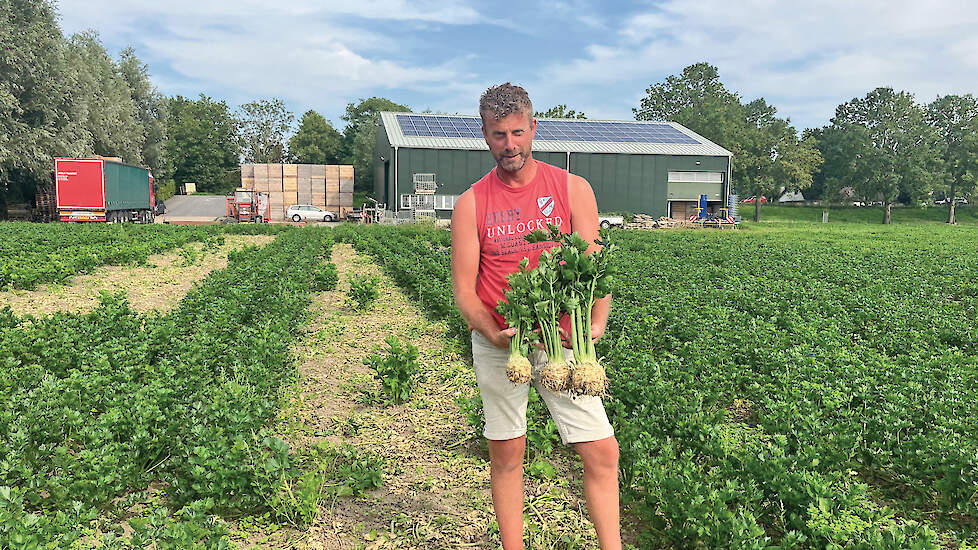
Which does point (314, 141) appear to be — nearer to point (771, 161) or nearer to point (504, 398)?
point (771, 161)

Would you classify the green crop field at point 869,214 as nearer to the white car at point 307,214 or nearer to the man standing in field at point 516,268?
the white car at point 307,214

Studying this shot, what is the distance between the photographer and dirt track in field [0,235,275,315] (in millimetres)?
11062

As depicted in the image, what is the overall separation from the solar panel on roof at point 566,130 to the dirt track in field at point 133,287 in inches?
964

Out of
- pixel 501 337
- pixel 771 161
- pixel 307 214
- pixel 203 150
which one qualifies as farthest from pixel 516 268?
pixel 203 150

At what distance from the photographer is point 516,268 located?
10.1ft

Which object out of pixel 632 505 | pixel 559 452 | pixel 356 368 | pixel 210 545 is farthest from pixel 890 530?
pixel 356 368

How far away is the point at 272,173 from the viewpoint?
4388 centimetres

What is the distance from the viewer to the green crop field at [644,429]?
377 cm

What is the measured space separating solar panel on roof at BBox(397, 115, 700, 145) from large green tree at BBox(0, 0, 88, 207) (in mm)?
18212

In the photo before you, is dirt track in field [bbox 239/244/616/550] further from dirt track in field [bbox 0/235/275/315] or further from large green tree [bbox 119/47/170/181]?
large green tree [bbox 119/47/170/181]

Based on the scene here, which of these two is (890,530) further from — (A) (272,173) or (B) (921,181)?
(B) (921,181)

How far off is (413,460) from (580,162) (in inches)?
1466

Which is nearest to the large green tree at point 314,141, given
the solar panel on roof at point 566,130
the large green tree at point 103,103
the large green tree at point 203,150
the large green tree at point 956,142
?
the large green tree at point 203,150

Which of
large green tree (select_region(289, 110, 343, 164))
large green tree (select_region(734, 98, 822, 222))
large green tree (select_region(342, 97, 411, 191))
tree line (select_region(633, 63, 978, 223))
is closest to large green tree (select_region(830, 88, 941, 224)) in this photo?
tree line (select_region(633, 63, 978, 223))
